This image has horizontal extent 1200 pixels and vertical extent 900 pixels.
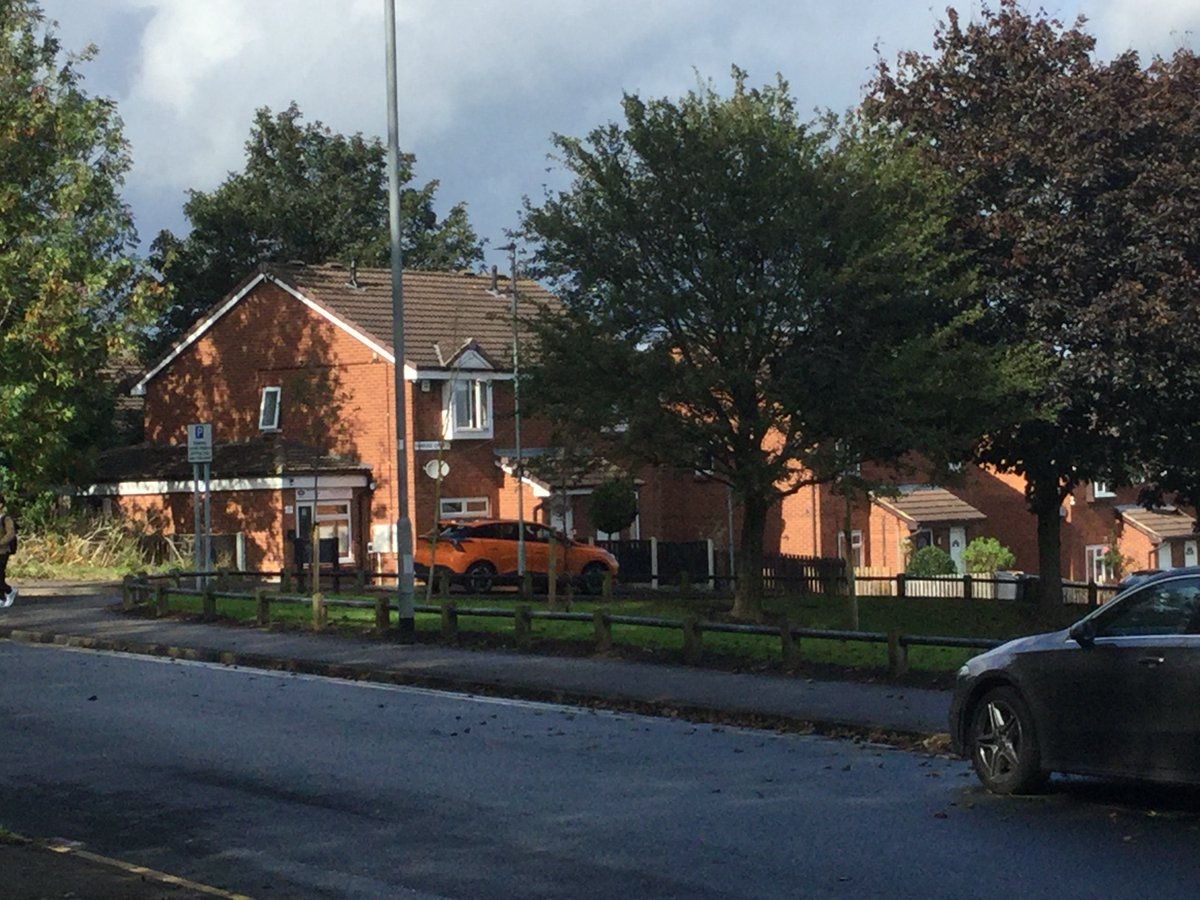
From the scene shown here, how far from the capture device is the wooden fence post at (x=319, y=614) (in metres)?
24.7

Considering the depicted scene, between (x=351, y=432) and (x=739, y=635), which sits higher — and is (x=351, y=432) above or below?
above

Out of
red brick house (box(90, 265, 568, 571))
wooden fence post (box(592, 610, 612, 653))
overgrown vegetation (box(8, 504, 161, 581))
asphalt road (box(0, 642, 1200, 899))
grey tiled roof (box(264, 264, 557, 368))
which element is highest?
grey tiled roof (box(264, 264, 557, 368))

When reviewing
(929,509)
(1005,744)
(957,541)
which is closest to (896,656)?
(1005,744)

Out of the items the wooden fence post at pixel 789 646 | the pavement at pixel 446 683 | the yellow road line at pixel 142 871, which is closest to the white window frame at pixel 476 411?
the pavement at pixel 446 683

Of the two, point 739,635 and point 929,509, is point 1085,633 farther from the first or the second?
point 929,509

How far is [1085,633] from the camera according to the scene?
11.1 meters

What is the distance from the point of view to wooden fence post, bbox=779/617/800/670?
63.3 ft

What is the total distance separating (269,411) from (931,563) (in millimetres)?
19638

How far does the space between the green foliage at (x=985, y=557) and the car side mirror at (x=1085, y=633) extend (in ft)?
150

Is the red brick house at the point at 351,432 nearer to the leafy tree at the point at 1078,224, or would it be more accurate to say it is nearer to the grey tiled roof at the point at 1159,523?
the leafy tree at the point at 1078,224

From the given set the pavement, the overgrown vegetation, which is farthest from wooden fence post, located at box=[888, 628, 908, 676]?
the overgrown vegetation

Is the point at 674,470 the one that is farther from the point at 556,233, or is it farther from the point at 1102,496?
the point at 1102,496

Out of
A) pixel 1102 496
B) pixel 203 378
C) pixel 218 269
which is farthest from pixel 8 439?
pixel 1102 496

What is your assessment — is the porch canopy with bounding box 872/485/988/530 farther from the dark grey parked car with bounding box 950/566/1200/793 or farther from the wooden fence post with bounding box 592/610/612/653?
the dark grey parked car with bounding box 950/566/1200/793
